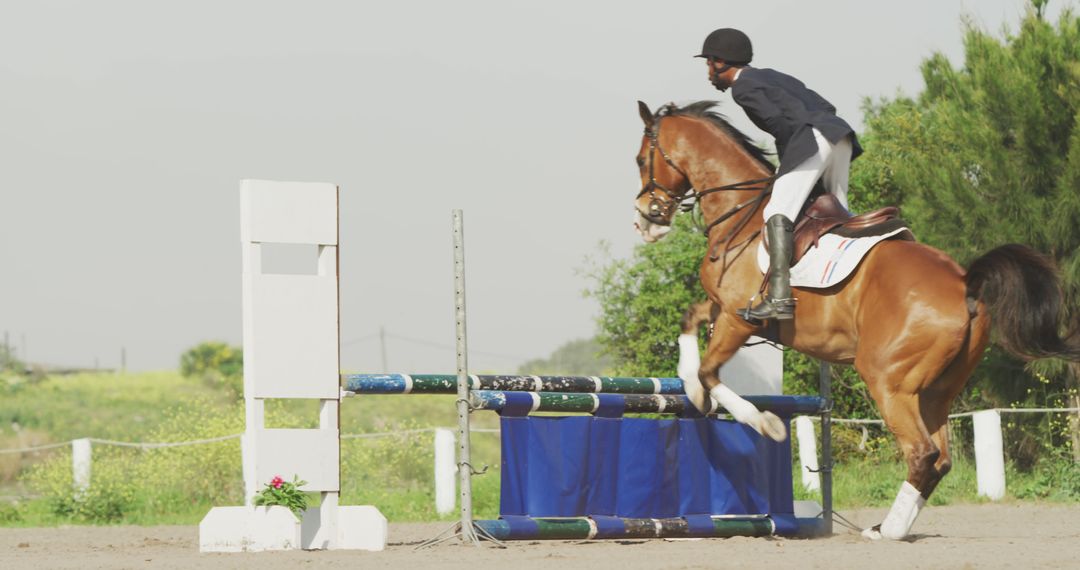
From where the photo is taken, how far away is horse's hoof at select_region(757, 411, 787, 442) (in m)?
6.52

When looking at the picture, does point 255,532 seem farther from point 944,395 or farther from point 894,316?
point 944,395

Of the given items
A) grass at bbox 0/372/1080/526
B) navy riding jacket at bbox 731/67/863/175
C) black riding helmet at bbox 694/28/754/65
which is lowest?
grass at bbox 0/372/1080/526

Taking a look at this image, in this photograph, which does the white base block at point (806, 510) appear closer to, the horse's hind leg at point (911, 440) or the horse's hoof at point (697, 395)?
the horse's hoof at point (697, 395)

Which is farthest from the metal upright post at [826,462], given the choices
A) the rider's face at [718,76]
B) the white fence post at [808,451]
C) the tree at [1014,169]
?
the tree at [1014,169]

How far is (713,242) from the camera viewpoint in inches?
267

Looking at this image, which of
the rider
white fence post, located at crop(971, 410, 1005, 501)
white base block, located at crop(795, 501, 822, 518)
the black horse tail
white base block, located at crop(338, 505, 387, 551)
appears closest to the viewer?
the black horse tail

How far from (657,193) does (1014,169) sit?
5686 millimetres

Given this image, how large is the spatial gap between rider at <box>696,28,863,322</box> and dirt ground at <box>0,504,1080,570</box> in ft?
3.78

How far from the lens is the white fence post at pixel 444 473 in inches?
409

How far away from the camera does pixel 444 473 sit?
1052cm

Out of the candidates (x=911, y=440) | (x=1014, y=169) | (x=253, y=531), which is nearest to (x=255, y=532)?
(x=253, y=531)

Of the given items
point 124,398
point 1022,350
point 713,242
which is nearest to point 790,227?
point 713,242

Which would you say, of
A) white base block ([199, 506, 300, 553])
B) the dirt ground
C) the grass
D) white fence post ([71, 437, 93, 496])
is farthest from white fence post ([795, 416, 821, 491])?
white fence post ([71, 437, 93, 496])

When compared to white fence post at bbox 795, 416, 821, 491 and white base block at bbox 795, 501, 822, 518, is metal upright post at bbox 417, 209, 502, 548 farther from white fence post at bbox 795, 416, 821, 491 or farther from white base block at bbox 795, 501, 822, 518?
white fence post at bbox 795, 416, 821, 491
